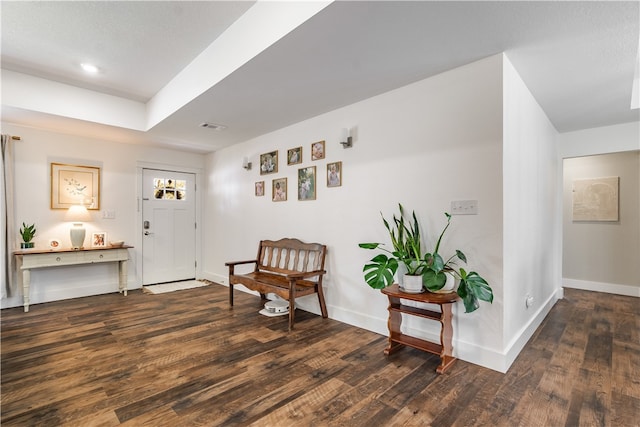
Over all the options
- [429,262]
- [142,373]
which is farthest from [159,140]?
[429,262]

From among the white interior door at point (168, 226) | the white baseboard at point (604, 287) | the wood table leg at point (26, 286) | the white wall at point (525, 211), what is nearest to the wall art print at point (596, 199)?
the white baseboard at point (604, 287)

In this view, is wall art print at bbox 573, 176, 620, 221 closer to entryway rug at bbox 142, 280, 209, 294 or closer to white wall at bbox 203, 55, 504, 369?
white wall at bbox 203, 55, 504, 369

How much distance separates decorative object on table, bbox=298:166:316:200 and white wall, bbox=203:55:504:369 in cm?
8

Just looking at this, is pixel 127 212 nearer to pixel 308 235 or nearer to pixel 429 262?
pixel 308 235

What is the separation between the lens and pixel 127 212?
4.84 m

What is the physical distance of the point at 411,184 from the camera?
277cm

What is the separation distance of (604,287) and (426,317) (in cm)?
424

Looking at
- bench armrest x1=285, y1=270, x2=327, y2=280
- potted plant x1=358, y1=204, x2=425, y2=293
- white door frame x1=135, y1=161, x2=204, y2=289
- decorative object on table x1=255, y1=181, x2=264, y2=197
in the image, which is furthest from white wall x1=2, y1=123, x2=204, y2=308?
potted plant x1=358, y1=204, x2=425, y2=293

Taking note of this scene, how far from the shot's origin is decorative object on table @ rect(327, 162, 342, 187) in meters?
3.38

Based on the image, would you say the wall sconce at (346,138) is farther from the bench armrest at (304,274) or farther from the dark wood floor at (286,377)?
the dark wood floor at (286,377)

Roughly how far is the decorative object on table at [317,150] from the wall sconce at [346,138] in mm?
377

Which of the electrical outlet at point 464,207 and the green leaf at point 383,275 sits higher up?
the electrical outlet at point 464,207

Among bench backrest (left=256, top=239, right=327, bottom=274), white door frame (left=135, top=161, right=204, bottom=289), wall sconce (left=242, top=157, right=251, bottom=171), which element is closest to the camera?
bench backrest (left=256, top=239, right=327, bottom=274)

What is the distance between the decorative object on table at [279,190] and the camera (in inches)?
160
